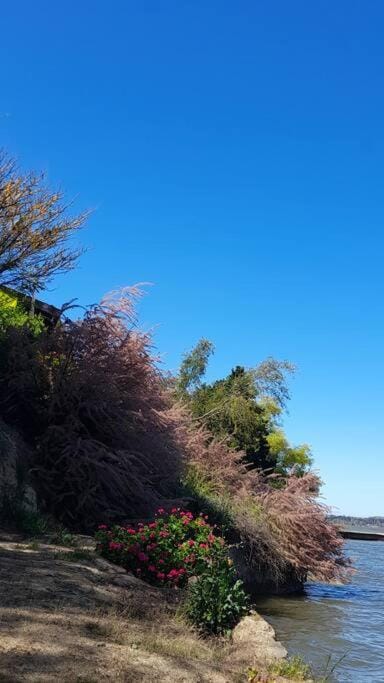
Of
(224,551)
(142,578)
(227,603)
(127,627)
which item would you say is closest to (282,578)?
(224,551)

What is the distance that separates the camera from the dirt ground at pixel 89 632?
4.06m

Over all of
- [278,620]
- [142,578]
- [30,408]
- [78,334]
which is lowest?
[278,620]

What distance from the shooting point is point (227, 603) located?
6422 millimetres

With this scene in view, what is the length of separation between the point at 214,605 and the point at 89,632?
1.90 metres

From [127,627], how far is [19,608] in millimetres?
927

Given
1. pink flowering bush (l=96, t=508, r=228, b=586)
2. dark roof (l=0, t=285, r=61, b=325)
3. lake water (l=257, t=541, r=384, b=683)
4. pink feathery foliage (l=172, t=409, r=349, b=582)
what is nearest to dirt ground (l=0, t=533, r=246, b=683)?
pink flowering bush (l=96, t=508, r=228, b=586)

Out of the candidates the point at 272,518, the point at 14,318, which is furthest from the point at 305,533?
the point at 14,318

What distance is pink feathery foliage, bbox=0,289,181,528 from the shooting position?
10766 mm

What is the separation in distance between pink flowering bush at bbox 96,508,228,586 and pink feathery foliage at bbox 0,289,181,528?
1.87 metres

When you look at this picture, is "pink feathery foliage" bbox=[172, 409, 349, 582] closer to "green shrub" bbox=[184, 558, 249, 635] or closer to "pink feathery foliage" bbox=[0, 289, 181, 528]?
"pink feathery foliage" bbox=[0, 289, 181, 528]

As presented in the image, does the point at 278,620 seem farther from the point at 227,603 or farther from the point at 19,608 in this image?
the point at 19,608

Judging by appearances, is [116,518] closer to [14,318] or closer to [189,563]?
[189,563]

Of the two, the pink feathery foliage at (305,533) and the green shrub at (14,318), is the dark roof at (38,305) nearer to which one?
the green shrub at (14,318)

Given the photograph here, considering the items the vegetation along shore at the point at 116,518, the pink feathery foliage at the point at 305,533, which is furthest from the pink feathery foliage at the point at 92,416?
the pink feathery foliage at the point at 305,533
